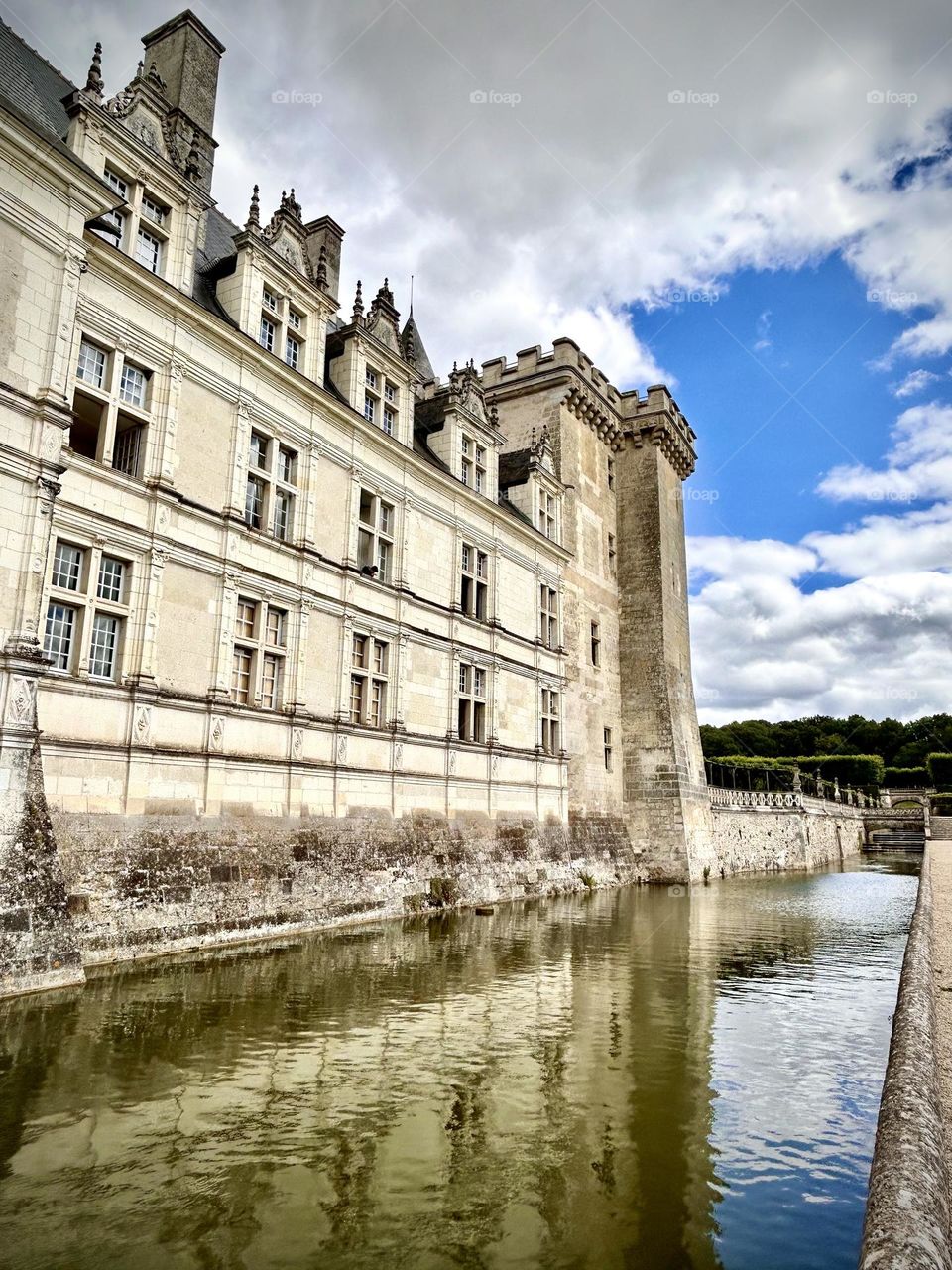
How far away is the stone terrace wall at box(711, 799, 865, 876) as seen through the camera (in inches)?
1292

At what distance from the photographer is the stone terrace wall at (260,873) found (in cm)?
1081

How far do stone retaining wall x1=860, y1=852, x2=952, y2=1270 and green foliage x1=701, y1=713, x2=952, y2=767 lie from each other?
92.7 m

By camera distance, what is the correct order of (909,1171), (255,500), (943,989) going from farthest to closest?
(255,500)
(943,989)
(909,1171)

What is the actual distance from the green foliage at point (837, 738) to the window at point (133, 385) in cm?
8822

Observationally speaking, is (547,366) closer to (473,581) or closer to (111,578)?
(473,581)

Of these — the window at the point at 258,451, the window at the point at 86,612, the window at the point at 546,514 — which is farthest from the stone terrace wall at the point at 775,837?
the window at the point at 86,612

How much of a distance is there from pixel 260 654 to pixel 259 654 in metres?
0.02

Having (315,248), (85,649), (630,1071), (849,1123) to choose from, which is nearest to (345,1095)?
(630,1071)

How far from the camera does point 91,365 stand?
1236 centimetres

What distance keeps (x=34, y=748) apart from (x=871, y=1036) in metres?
9.40

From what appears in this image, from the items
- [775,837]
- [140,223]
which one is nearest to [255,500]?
[140,223]

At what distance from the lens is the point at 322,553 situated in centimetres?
1633

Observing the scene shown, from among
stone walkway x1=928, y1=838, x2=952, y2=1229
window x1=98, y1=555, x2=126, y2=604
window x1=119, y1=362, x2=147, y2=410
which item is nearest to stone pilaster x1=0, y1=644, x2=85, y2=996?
window x1=98, y1=555, x2=126, y2=604

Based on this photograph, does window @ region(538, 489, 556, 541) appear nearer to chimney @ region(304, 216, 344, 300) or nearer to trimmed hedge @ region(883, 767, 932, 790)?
chimney @ region(304, 216, 344, 300)
